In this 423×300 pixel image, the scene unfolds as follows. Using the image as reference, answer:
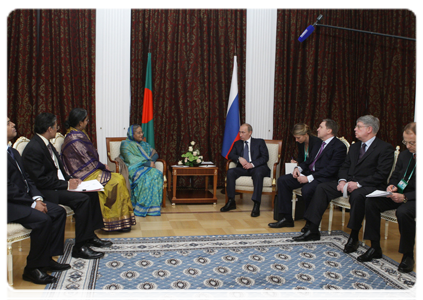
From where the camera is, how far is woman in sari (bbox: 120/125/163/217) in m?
4.80

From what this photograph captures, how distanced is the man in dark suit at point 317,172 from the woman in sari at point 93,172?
172 centimetres

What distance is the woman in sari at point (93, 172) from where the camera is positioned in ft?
12.4

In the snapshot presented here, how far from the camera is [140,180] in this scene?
16.1ft

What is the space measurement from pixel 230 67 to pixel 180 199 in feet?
8.42

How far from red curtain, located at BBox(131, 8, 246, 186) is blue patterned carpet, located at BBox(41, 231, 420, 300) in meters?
2.94

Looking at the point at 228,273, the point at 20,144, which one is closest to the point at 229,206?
the point at 228,273

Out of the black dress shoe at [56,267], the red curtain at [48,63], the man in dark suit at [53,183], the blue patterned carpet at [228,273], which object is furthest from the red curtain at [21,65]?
the black dress shoe at [56,267]

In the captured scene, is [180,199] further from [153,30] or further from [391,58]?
[391,58]

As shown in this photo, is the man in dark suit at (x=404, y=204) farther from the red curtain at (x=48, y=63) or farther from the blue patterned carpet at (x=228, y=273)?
the red curtain at (x=48, y=63)

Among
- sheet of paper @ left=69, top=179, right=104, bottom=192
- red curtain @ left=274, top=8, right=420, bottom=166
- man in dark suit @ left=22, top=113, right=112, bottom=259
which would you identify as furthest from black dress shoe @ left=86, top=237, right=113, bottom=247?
red curtain @ left=274, top=8, right=420, bottom=166

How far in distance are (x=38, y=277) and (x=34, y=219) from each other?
0.43m

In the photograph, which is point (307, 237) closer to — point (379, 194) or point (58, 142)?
point (379, 194)

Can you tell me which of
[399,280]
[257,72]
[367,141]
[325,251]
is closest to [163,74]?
[257,72]

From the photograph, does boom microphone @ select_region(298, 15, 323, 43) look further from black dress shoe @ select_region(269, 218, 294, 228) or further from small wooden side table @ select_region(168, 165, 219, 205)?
black dress shoe @ select_region(269, 218, 294, 228)
